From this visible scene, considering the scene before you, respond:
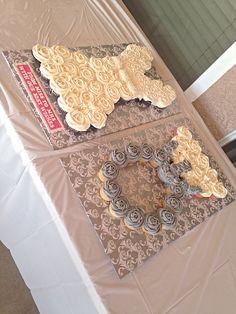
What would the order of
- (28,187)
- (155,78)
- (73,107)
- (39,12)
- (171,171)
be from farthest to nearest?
(155,78)
(39,12)
(171,171)
(73,107)
(28,187)

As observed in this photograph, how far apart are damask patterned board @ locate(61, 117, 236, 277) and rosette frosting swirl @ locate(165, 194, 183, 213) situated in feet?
0.12

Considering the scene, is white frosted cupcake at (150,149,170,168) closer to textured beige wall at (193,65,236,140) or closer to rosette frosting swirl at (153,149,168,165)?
rosette frosting swirl at (153,149,168,165)

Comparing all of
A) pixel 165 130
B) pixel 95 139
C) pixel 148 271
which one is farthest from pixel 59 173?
pixel 165 130

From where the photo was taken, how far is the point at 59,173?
1.16m

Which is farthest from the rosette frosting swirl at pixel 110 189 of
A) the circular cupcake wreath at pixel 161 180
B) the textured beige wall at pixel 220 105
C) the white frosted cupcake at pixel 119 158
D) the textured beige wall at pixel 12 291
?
the textured beige wall at pixel 220 105

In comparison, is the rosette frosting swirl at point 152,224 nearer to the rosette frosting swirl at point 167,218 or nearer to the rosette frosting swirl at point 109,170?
the rosette frosting swirl at point 167,218

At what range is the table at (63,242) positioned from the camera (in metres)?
1.09

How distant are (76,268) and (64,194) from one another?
241 mm

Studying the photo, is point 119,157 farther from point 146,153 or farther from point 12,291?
point 12,291

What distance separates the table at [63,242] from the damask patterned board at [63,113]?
3 centimetres

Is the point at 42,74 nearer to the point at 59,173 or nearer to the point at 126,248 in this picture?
the point at 59,173

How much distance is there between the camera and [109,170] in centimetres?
122

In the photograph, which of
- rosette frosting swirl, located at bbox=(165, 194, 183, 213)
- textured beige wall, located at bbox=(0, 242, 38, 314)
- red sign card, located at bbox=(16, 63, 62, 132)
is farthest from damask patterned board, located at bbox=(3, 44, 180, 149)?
textured beige wall, located at bbox=(0, 242, 38, 314)

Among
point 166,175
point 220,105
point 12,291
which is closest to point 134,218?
point 166,175
